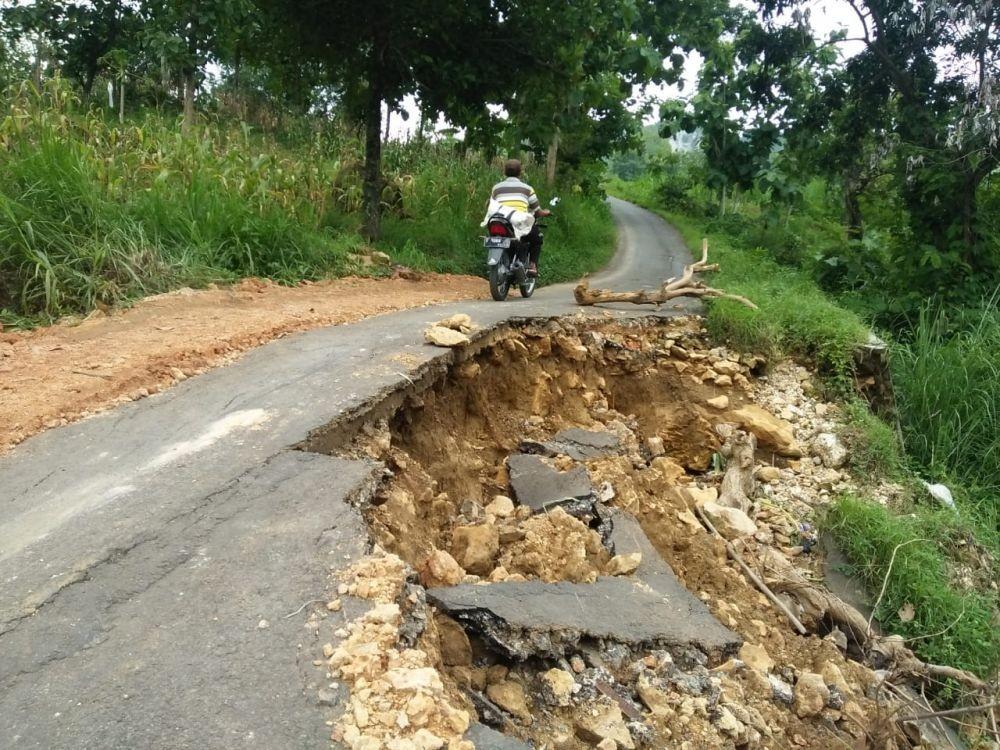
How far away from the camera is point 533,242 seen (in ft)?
25.9

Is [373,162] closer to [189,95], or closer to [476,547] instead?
[189,95]

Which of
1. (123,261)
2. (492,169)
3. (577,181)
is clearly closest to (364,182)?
(123,261)

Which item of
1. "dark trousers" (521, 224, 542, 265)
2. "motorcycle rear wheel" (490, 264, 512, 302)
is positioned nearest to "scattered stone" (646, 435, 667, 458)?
"motorcycle rear wheel" (490, 264, 512, 302)

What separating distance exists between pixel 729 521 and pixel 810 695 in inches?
68.9

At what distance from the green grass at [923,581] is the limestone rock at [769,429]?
2.39 ft

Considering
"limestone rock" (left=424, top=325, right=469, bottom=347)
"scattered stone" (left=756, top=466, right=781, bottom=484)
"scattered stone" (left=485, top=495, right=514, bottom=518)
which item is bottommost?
"scattered stone" (left=756, top=466, right=781, bottom=484)

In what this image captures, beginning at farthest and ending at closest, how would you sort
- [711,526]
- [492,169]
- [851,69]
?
[492,169], [851,69], [711,526]

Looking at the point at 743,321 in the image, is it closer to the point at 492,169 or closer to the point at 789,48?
the point at 789,48

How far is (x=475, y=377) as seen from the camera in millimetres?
4848

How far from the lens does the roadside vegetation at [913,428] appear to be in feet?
13.9

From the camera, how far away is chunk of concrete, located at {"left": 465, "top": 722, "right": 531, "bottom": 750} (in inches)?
62.0

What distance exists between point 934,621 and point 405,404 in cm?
340

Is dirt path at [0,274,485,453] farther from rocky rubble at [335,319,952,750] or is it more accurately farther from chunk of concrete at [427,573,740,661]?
chunk of concrete at [427,573,740,661]

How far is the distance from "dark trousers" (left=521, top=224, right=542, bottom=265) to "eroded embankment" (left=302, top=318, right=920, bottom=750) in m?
1.96
